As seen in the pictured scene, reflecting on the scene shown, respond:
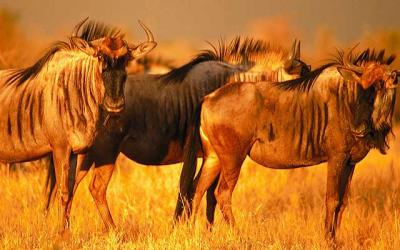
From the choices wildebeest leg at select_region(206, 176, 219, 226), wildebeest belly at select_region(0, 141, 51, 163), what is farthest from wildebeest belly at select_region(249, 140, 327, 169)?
wildebeest belly at select_region(0, 141, 51, 163)

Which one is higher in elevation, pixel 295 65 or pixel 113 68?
pixel 113 68

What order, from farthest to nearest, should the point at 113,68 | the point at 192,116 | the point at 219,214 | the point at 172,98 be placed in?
the point at 219,214
the point at 172,98
the point at 192,116
the point at 113,68

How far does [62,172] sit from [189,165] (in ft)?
3.97

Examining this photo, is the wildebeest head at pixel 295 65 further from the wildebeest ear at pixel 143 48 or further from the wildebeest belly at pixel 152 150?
the wildebeest ear at pixel 143 48

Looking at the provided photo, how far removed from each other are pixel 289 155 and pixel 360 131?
25.4 inches

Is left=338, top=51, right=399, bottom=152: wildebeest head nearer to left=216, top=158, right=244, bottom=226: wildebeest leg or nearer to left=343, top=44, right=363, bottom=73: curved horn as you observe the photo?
left=343, top=44, right=363, bottom=73: curved horn

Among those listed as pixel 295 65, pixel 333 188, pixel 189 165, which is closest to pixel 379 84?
pixel 333 188

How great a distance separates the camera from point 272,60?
820 centimetres

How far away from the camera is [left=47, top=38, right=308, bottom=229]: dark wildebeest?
311 inches

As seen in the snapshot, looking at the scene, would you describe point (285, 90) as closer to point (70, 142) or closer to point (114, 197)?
point (70, 142)

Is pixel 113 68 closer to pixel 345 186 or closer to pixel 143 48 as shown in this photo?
pixel 143 48

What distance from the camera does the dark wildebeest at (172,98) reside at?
25.9 feet

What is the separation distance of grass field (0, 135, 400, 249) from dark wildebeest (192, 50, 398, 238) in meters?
0.38

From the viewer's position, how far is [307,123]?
7.23 metres
